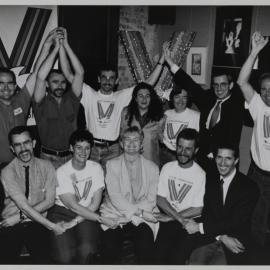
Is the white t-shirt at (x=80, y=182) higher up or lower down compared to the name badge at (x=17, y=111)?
lower down

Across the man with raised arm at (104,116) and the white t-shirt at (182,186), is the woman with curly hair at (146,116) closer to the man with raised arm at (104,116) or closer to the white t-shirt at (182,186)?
the man with raised arm at (104,116)

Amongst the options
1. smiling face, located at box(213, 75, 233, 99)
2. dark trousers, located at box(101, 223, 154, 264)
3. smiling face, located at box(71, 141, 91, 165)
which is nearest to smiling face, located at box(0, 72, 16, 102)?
smiling face, located at box(71, 141, 91, 165)

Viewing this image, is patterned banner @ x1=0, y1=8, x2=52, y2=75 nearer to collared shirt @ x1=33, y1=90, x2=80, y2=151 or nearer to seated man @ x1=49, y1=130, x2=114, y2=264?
collared shirt @ x1=33, y1=90, x2=80, y2=151

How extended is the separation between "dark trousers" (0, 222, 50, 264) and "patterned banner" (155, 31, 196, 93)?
2.60 metres

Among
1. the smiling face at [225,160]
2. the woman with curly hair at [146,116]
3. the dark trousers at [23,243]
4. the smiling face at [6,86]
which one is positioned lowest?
the dark trousers at [23,243]

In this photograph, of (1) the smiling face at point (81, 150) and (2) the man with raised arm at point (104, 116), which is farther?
(2) the man with raised arm at point (104, 116)

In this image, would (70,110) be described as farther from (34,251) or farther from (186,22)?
(186,22)

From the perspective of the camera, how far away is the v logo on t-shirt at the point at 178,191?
2844 mm

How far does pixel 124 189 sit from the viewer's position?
2.89 m

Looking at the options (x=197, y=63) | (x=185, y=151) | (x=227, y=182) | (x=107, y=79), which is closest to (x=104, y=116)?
(x=107, y=79)

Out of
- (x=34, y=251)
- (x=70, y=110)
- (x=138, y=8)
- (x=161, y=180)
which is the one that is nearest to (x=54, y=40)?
(x=70, y=110)

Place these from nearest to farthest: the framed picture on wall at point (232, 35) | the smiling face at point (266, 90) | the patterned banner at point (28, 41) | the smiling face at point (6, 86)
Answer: the smiling face at point (266, 90)
the smiling face at point (6, 86)
the patterned banner at point (28, 41)
the framed picture on wall at point (232, 35)

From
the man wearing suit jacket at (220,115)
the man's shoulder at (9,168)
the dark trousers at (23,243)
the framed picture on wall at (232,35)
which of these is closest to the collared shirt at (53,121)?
the man's shoulder at (9,168)

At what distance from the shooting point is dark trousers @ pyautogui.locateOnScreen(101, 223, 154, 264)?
267cm
